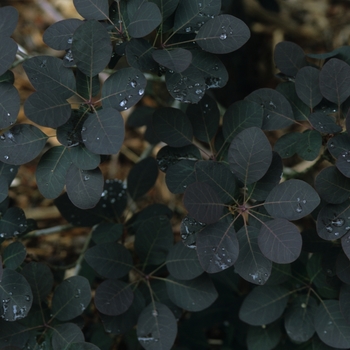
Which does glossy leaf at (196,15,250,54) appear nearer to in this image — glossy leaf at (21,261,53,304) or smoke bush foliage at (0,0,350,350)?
smoke bush foliage at (0,0,350,350)

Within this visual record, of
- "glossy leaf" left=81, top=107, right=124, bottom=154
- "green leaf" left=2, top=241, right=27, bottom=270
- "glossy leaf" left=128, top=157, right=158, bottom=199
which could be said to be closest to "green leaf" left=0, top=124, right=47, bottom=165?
"glossy leaf" left=81, top=107, right=124, bottom=154

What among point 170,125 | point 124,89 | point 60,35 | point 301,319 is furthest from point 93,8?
point 301,319

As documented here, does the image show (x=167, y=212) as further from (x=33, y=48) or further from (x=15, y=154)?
(x=33, y=48)

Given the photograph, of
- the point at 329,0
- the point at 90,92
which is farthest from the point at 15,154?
the point at 329,0

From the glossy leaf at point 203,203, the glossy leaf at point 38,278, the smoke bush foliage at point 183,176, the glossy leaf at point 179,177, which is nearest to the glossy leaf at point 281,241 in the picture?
the smoke bush foliage at point 183,176

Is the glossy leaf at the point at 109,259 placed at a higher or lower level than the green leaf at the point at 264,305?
higher

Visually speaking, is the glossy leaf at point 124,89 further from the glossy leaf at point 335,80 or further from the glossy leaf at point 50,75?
the glossy leaf at point 335,80
